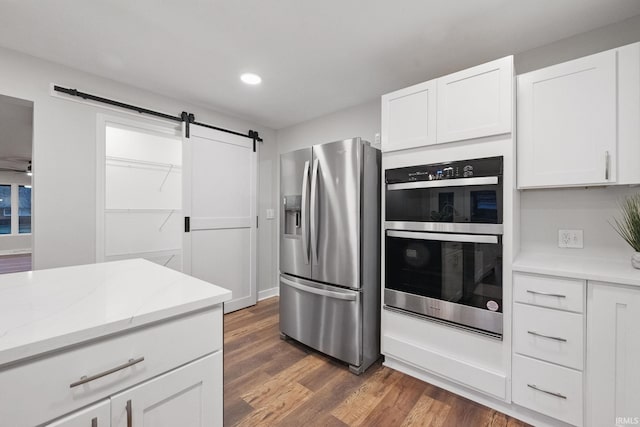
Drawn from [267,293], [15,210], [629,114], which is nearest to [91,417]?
[629,114]

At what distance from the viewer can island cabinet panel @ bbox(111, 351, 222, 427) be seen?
32.1 inches

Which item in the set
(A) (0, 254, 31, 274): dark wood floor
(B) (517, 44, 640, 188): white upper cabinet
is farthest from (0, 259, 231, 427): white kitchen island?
(A) (0, 254, 31, 274): dark wood floor

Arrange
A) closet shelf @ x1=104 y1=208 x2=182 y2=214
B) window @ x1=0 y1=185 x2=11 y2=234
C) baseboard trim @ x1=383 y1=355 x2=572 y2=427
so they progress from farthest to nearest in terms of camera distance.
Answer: window @ x1=0 y1=185 x2=11 y2=234
closet shelf @ x1=104 y1=208 x2=182 y2=214
baseboard trim @ x1=383 y1=355 x2=572 y2=427

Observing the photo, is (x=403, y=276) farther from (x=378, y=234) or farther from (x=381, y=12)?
(x=381, y=12)

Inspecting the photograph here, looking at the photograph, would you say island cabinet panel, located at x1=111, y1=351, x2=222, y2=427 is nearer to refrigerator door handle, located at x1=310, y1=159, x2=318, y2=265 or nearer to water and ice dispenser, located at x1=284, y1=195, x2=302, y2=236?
refrigerator door handle, located at x1=310, y1=159, x2=318, y2=265

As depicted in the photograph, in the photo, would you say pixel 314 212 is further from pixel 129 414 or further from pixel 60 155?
pixel 60 155

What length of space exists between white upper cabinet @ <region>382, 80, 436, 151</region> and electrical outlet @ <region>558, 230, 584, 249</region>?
1074mm

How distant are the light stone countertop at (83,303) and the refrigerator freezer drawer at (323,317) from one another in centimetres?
125

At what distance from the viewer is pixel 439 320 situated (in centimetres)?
190

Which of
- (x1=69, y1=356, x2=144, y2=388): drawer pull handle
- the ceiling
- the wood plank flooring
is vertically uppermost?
the ceiling

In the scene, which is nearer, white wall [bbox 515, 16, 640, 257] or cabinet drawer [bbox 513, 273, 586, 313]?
cabinet drawer [bbox 513, 273, 586, 313]

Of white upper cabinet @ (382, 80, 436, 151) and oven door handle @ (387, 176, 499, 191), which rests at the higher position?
white upper cabinet @ (382, 80, 436, 151)

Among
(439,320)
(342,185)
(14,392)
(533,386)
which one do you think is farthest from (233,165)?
(533,386)

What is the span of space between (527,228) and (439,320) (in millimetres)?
929
